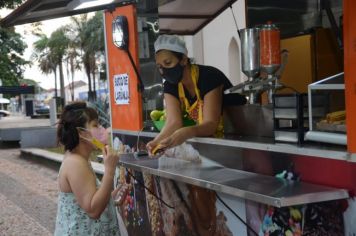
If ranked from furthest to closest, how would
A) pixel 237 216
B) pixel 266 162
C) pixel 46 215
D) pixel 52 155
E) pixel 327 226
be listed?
pixel 52 155 → pixel 46 215 → pixel 237 216 → pixel 266 162 → pixel 327 226

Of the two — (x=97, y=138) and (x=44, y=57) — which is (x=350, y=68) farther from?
(x=44, y=57)

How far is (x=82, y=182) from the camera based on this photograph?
2.53 m

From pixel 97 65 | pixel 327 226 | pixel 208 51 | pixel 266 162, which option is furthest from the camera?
pixel 97 65

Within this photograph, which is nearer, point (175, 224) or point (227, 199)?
point (227, 199)

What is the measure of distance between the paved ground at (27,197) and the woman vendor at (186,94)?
3.44m

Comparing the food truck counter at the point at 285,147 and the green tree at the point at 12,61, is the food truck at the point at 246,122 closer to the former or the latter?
the food truck counter at the point at 285,147

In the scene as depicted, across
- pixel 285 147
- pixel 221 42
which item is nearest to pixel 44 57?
pixel 221 42

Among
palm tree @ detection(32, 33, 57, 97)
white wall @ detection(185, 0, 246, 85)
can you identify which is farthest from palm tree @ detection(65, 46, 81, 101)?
white wall @ detection(185, 0, 246, 85)

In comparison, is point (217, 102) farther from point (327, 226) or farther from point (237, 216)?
point (327, 226)

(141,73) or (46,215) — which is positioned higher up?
(141,73)

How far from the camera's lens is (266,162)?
2.56 meters

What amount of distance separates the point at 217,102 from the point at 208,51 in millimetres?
2266

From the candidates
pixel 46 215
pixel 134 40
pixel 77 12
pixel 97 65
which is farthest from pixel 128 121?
pixel 97 65

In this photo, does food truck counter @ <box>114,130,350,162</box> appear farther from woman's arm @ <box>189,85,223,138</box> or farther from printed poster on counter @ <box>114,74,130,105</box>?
printed poster on counter @ <box>114,74,130,105</box>
